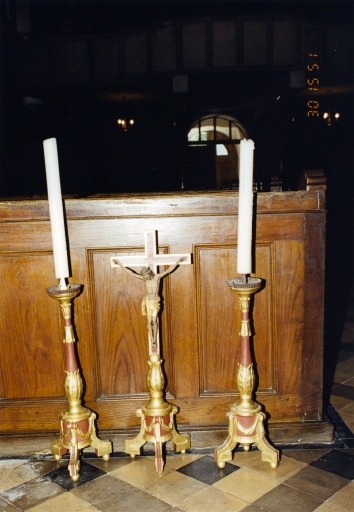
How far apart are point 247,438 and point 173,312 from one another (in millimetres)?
715

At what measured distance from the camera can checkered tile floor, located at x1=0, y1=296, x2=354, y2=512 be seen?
2.06 metres

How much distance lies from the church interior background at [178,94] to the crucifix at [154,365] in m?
5.76

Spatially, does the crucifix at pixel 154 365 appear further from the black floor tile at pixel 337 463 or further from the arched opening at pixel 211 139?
the arched opening at pixel 211 139

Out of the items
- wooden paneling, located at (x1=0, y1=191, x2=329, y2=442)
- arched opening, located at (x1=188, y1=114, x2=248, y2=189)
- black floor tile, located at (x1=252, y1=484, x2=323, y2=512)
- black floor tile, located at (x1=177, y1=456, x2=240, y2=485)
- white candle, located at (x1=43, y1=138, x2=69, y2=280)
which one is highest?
arched opening, located at (x1=188, y1=114, x2=248, y2=189)

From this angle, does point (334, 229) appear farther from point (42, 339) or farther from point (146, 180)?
point (42, 339)

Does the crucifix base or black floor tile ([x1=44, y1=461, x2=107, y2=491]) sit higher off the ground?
the crucifix base

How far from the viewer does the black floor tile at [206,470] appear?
2.27m

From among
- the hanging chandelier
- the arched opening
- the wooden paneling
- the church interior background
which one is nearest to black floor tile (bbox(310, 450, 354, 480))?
the wooden paneling

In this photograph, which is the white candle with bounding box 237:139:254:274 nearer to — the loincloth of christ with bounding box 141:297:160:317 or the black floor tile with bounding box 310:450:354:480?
the loincloth of christ with bounding box 141:297:160:317

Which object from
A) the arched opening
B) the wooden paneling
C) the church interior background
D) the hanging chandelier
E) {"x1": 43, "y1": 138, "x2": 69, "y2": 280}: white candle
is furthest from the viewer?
the arched opening

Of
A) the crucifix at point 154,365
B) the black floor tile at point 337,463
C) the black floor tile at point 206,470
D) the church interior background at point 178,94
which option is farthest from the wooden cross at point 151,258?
the church interior background at point 178,94

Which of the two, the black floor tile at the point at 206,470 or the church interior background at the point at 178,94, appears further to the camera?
the church interior background at the point at 178,94

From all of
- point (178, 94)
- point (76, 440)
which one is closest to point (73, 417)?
point (76, 440)

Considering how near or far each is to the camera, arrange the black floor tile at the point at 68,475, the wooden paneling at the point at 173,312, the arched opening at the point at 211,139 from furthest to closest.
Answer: the arched opening at the point at 211,139 < the wooden paneling at the point at 173,312 < the black floor tile at the point at 68,475
